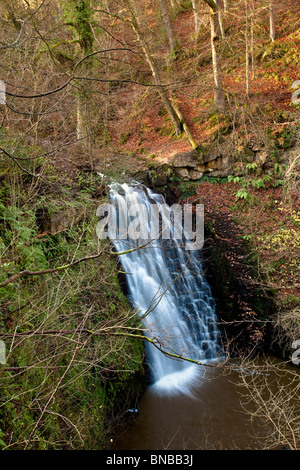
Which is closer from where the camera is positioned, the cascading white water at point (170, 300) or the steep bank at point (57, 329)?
the steep bank at point (57, 329)

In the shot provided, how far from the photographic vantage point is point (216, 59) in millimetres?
10602

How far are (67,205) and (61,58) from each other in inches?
225

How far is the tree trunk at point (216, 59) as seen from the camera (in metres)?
10.1

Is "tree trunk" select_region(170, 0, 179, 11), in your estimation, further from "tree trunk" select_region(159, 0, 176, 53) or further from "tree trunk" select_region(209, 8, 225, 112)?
"tree trunk" select_region(209, 8, 225, 112)

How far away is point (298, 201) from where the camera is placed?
9.19 metres

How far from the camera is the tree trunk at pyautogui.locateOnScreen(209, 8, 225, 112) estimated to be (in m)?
10.1

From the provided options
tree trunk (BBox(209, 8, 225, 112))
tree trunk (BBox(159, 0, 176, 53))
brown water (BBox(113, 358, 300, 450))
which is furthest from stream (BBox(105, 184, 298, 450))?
tree trunk (BBox(159, 0, 176, 53))

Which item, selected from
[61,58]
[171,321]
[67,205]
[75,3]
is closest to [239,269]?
[171,321]

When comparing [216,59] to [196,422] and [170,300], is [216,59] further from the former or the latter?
[196,422]

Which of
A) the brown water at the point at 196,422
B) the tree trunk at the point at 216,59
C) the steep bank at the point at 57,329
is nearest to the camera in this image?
the steep bank at the point at 57,329

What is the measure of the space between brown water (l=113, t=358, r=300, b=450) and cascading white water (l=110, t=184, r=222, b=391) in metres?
0.49

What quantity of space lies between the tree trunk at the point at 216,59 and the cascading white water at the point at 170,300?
546cm

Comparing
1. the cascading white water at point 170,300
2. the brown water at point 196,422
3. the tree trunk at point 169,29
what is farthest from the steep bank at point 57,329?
the tree trunk at point 169,29

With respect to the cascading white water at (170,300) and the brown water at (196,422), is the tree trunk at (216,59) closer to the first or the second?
the cascading white water at (170,300)
